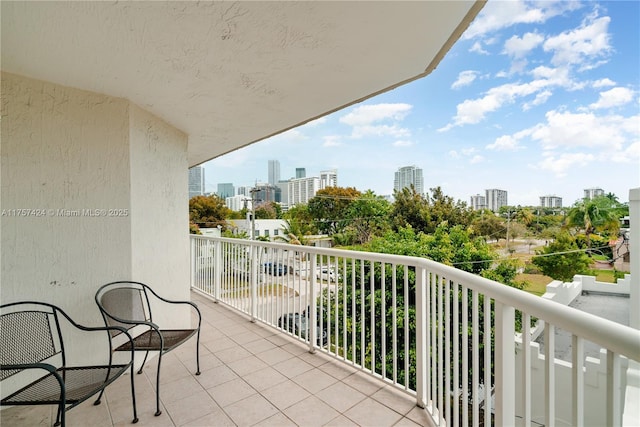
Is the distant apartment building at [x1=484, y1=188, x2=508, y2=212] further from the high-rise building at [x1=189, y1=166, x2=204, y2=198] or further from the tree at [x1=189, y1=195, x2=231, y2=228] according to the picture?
the high-rise building at [x1=189, y1=166, x2=204, y2=198]

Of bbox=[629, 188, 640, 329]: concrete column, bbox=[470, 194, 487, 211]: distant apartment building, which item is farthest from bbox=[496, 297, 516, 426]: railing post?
bbox=[470, 194, 487, 211]: distant apartment building

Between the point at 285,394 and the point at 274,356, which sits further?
the point at 274,356

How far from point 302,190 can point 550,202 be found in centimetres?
2867

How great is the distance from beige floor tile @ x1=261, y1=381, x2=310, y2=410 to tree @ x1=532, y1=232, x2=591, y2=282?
29.0m

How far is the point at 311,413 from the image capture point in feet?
7.04

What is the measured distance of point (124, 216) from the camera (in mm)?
2727

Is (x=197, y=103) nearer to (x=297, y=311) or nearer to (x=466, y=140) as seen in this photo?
(x=297, y=311)

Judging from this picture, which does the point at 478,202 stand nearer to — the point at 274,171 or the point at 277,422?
the point at 274,171

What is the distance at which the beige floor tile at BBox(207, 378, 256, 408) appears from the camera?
7.56 ft

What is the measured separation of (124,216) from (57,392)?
4.70 ft

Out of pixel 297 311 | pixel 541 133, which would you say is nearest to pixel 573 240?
pixel 541 133

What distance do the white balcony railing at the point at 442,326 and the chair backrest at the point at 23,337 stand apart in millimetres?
2071

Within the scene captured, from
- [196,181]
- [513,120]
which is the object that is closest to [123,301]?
[196,181]

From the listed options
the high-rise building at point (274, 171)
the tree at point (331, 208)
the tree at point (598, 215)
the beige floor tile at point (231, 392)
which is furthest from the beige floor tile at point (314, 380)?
the high-rise building at point (274, 171)
